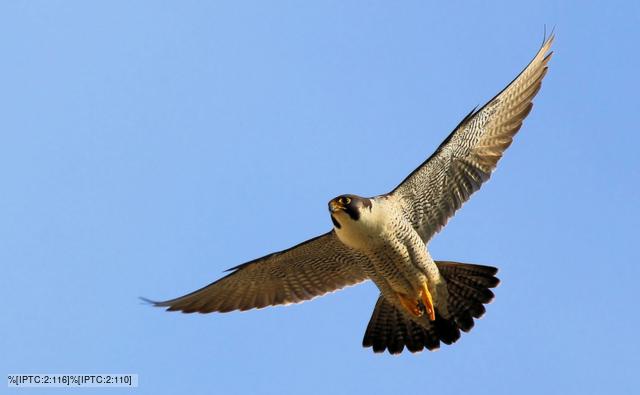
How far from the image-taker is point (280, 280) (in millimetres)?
11281

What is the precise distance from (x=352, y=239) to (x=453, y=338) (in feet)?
7.20

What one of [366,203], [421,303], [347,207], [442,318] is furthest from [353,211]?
[442,318]

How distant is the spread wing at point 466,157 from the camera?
10633 mm

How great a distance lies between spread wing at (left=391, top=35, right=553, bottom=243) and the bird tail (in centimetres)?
70

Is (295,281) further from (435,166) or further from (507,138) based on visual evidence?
(507,138)

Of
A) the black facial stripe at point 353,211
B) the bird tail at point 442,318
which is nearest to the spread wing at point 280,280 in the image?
the bird tail at point 442,318

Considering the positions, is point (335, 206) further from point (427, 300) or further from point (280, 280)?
point (280, 280)

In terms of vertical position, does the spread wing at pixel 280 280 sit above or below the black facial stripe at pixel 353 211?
above

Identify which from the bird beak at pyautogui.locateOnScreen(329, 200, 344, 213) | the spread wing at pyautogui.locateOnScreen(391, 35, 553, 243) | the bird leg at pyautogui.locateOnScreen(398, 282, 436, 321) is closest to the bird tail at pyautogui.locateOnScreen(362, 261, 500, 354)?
the bird leg at pyautogui.locateOnScreen(398, 282, 436, 321)

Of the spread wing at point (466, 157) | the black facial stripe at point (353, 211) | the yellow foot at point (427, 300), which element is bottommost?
the yellow foot at point (427, 300)

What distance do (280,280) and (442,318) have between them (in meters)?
2.18

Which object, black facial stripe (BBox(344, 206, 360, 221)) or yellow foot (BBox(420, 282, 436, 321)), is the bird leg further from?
black facial stripe (BBox(344, 206, 360, 221))

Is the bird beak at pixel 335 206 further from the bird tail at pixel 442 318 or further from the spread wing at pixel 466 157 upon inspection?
the bird tail at pixel 442 318

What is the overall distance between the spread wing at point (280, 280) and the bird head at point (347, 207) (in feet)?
3.16
